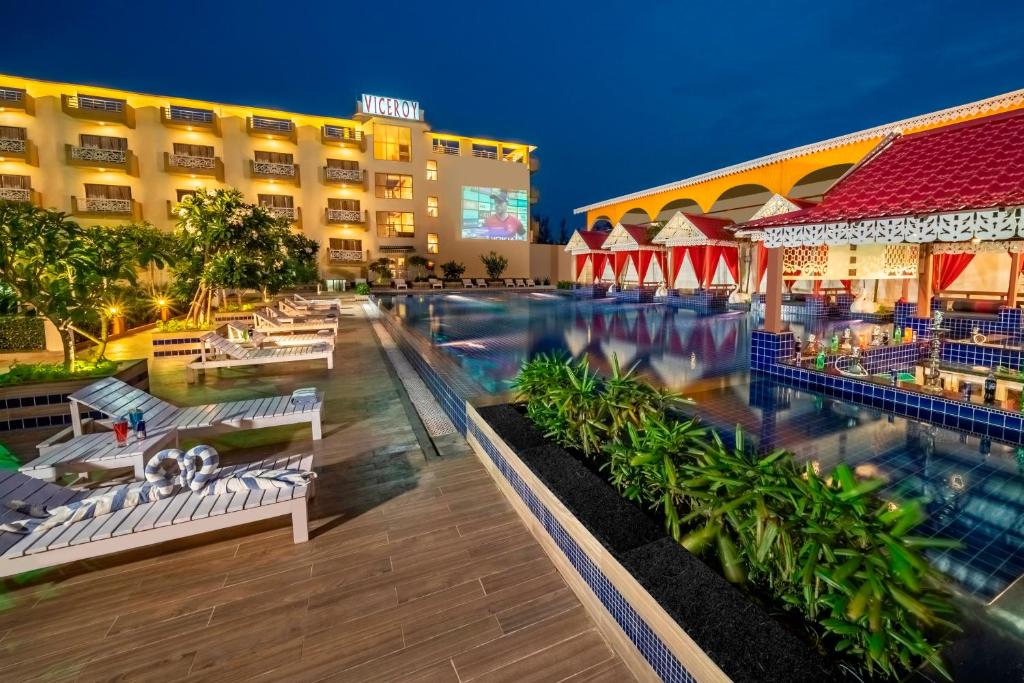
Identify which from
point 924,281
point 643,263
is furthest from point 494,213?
point 924,281

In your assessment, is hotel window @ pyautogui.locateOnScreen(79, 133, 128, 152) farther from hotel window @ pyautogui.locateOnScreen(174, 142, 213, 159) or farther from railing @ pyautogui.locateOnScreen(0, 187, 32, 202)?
railing @ pyautogui.locateOnScreen(0, 187, 32, 202)

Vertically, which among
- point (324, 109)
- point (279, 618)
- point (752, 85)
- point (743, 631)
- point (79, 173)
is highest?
point (752, 85)

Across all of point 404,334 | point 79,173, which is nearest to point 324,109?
point 79,173

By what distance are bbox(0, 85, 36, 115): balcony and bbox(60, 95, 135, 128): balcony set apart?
1.24m

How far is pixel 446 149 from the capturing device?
3362 centimetres

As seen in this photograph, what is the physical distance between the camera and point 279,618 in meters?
2.20

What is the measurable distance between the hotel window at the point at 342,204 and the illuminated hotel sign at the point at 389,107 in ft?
19.2

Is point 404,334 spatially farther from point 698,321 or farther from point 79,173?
point 79,173

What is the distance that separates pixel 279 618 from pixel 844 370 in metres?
6.89

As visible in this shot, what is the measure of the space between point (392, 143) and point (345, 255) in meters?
8.38

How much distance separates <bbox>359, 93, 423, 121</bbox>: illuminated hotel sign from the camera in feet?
101

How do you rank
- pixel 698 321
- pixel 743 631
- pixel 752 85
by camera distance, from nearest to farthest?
pixel 743 631 → pixel 698 321 → pixel 752 85

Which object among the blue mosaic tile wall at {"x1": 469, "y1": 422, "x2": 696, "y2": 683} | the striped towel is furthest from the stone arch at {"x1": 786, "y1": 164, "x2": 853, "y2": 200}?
the striped towel

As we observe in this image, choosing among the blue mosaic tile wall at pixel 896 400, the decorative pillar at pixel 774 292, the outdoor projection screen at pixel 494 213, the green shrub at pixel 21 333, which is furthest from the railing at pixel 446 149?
the blue mosaic tile wall at pixel 896 400
